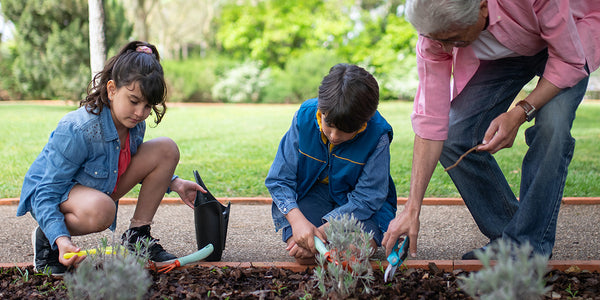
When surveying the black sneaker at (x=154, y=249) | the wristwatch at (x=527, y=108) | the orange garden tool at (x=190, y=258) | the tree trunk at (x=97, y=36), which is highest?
the wristwatch at (x=527, y=108)

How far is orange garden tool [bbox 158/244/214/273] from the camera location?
225 cm

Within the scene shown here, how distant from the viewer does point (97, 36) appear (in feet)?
17.3

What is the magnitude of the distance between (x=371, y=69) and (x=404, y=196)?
1510 centimetres

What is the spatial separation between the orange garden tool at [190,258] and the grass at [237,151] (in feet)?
6.32

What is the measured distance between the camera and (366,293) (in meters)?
1.93

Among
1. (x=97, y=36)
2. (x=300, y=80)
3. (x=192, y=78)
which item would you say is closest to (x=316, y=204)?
(x=97, y=36)

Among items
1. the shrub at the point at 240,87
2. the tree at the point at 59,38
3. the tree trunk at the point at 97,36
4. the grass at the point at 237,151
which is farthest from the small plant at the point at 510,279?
the shrub at the point at 240,87

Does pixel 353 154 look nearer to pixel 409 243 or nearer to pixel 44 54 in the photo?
pixel 409 243

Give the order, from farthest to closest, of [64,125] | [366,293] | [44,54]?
1. [44,54]
2. [64,125]
3. [366,293]

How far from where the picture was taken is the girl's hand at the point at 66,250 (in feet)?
6.57

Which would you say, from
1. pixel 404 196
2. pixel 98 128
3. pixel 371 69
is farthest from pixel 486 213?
pixel 371 69

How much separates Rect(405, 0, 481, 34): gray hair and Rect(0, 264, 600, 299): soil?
3.20ft

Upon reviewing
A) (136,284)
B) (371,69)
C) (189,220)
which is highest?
(136,284)

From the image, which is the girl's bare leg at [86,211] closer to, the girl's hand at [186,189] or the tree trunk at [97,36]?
the girl's hand at [186,189]
